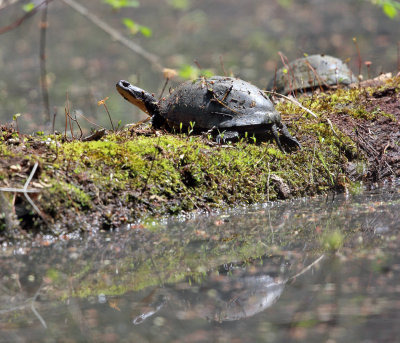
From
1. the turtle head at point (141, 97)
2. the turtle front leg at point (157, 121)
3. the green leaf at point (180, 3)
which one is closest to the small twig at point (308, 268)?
the turtle front leg at point (157, 121)

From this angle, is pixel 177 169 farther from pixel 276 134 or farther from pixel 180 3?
pixel 180 3

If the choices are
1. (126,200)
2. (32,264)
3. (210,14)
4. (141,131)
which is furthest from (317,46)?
(32,264)

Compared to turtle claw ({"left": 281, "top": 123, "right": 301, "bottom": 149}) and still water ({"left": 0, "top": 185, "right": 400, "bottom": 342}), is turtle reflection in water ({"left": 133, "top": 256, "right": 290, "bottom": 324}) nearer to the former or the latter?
still water ({"left": 0, "top": 185, "right": 400, "bottom": 342})

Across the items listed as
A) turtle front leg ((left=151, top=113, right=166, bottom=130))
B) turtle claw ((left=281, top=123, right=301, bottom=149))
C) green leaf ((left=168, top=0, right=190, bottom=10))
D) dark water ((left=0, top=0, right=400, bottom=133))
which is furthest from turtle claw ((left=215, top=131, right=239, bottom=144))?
green leaf ((left=168, top=0, right=190, bottom=10))

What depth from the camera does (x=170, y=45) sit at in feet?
52.9

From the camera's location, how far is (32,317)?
2473mm

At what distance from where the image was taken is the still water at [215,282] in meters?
2.27

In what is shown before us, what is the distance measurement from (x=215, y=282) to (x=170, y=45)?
46.1 feet

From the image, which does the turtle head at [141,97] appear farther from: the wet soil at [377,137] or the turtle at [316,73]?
the turtle at [316,73]

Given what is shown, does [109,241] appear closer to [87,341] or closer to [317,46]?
[87,341]

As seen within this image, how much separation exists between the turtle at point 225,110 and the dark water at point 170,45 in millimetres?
3107

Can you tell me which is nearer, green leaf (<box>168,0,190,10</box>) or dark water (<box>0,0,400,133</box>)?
dark water (<box>0,0,400,133</box>)

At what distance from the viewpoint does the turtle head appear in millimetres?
5344

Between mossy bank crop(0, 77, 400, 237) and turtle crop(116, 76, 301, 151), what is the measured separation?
0.45 ft
